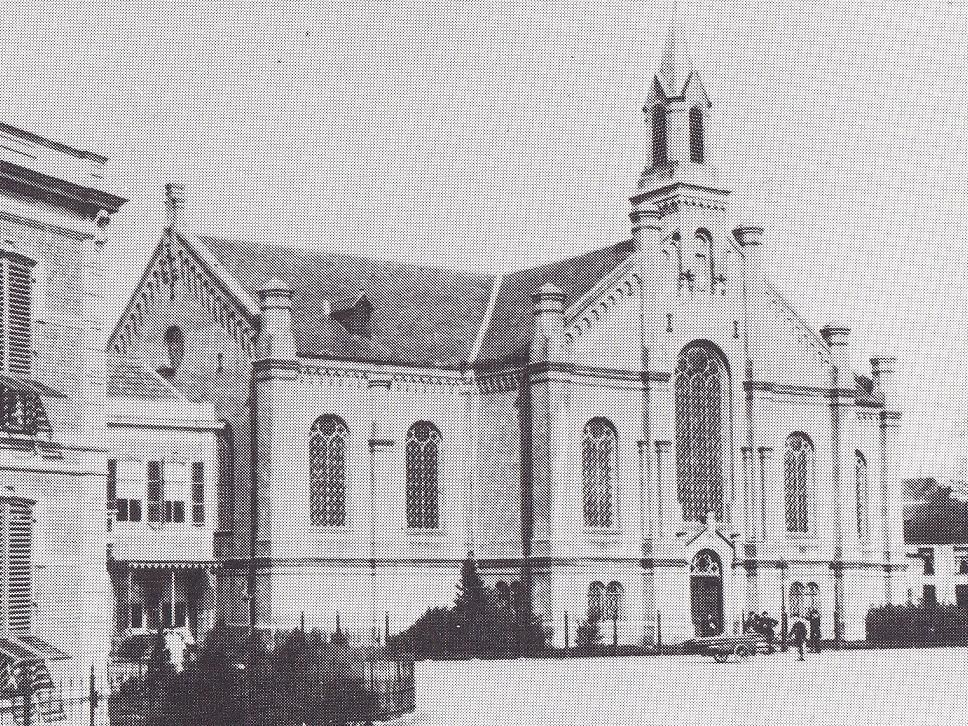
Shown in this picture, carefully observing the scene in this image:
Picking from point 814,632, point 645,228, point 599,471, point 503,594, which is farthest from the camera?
point 645,228

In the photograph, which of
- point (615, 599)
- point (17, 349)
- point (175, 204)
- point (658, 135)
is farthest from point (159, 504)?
point (658, 135)

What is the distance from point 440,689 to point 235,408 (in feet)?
61.9

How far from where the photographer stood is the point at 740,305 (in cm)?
6053

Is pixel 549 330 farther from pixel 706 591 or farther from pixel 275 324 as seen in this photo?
pixel 706 591

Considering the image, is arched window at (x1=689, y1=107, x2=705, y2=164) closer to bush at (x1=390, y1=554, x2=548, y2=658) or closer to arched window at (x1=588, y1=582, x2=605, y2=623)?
arched window at (x1=588, y1=582, x2=605, y2=623)

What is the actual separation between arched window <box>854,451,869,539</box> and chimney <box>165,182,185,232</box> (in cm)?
2987

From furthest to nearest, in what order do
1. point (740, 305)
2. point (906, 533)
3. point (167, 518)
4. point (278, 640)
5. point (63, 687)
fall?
1. point (906, 533)
2. point (740, 305)
3. point (167, 518)
4. point (278, 640)
5. point (63, 687)

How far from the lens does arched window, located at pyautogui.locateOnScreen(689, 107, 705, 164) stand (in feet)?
197

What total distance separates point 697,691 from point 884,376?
29.4 meters

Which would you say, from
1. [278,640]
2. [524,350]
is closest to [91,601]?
[278,640]

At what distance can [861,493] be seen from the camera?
6238 cm

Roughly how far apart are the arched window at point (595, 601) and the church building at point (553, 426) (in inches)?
3.0

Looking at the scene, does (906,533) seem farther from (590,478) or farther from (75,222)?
(75,222)

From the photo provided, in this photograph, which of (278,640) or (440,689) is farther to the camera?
(278,640)
